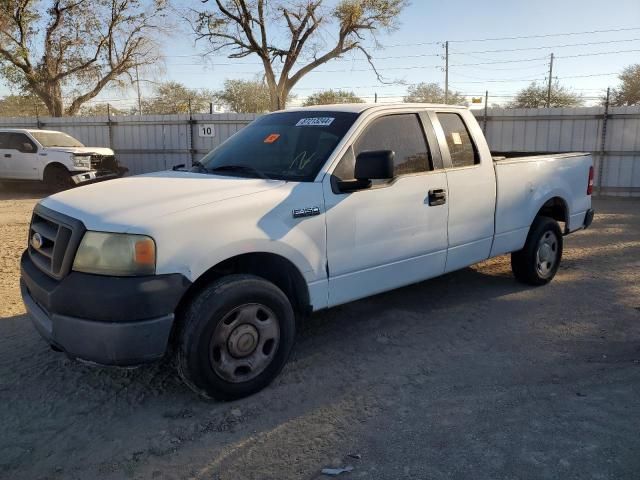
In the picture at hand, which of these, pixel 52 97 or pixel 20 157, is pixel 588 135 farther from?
pixel 52 97

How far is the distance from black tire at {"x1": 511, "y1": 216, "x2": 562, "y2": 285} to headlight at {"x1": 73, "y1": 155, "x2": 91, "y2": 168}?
11.8 metres

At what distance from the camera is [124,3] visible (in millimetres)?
28781

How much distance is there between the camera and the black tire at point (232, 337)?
3.30 m

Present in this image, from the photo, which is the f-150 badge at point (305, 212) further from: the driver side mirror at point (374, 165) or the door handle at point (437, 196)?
the door handle at point (437, 196)

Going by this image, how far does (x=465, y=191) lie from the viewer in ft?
16.0

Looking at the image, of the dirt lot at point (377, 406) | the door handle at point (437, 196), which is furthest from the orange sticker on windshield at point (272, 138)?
the dirt lot at point (377, 406)

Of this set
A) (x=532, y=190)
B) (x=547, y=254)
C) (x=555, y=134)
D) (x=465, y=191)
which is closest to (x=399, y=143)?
(x=465, y=191)

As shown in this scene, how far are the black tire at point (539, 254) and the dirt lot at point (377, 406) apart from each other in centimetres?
63

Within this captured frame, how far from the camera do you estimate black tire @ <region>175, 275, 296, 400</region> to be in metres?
3.30

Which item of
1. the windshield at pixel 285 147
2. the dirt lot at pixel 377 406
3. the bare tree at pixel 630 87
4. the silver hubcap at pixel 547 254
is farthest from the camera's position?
the bare tree at pixel 630 87

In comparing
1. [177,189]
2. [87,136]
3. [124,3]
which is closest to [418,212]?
[177,189]

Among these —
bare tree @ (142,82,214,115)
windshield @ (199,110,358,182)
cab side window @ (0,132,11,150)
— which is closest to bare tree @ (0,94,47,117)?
bare tree @ (142,82,214,115)

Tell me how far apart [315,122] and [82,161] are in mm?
11668

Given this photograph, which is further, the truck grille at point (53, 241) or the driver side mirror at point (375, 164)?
the driver side mirror at point (375, 164)
